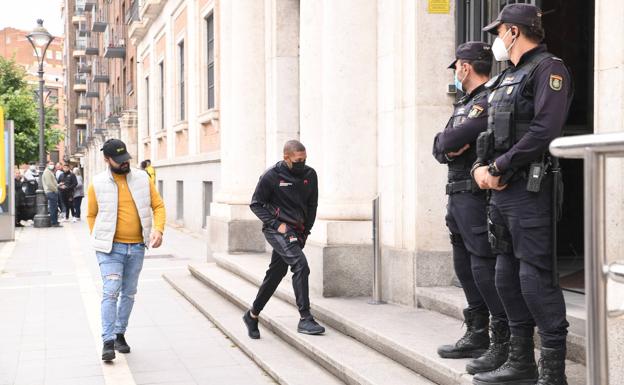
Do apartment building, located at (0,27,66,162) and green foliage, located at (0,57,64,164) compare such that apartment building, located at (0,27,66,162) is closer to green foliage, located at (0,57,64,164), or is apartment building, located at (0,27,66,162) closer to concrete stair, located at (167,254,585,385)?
green foliage, located at (0,57,64,164)

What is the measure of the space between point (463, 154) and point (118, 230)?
314 centimetres

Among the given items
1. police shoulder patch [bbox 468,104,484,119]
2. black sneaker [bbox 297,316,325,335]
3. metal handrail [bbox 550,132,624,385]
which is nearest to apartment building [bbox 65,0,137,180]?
black sneaker [bbox 297,316,325,335]

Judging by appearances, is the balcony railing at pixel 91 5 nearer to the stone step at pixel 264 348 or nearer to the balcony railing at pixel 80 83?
A: the balcony railing at pixel 80 83

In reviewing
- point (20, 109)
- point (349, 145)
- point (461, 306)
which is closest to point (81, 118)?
point (20, 109)

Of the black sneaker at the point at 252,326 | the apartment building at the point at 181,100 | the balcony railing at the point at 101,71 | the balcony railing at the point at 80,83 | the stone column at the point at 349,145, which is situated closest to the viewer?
the black sneaker at the point at 252,326

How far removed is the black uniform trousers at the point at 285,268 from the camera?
650cm

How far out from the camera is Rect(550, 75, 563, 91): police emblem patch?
3.87 meters

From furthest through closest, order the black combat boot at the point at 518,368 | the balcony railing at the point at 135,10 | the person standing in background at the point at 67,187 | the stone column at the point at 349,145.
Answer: the balcony railing at the point at 135,10 → the person standing in background at the point at 67,187 → the stone column at the point at 349,145 → the black combat boot at the point at 518,368

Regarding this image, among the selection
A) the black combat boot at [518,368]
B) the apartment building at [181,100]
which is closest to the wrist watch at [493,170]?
the black combat boot at [518,368]

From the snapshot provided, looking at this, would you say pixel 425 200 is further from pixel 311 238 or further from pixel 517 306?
pixel 517 306

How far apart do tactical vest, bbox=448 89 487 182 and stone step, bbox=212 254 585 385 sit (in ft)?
3.86

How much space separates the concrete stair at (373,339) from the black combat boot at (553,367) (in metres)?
0.46

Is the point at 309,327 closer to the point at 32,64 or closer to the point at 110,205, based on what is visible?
the point at 110,205

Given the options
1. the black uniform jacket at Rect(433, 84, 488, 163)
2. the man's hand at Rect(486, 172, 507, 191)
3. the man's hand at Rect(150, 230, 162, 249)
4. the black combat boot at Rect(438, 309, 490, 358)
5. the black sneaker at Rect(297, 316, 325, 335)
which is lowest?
the black sneaker at Rect(297, 316, 325, 335)
